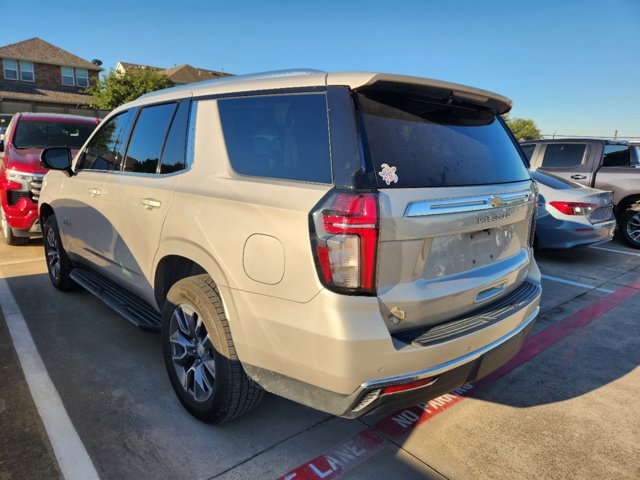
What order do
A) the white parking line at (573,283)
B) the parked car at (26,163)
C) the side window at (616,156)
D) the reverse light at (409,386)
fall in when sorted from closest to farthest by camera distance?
the reverse light at (409,386)
the white parking line at (573,283)
the parked car at (26,163)
the side window at (616,156)

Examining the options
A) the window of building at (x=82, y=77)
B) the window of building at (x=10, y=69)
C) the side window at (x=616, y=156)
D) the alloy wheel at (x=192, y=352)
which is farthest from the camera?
the window of building at (x=82, y=77)

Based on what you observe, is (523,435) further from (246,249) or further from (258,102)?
(258,102)

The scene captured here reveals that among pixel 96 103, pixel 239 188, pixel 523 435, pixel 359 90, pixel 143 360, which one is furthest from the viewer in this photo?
pixel 96 103

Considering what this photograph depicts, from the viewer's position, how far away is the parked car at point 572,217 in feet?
20.6

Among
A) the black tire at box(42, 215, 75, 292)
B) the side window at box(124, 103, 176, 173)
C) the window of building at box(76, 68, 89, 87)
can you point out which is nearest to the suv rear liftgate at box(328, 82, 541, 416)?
the side window at box(124, 103, 176, 173)

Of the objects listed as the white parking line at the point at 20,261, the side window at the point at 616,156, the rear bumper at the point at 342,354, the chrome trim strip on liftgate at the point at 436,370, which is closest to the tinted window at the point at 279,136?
the rear bumper at the point at 342,354

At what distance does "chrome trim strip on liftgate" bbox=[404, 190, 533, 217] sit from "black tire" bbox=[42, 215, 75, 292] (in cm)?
389

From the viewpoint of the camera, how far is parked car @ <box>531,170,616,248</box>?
6.29 metres

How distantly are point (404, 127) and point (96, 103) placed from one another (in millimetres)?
38940

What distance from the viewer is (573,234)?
6324 mm

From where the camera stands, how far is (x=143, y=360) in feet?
10.9

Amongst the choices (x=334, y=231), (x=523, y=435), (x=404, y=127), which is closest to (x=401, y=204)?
(x=334, y=231)

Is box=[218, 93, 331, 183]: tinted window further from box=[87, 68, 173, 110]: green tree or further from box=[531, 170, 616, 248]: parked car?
box=[87, 68, 173, 110]: green tree

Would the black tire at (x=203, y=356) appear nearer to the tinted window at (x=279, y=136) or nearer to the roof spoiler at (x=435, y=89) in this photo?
the tinted window at (x=279, y=136)
